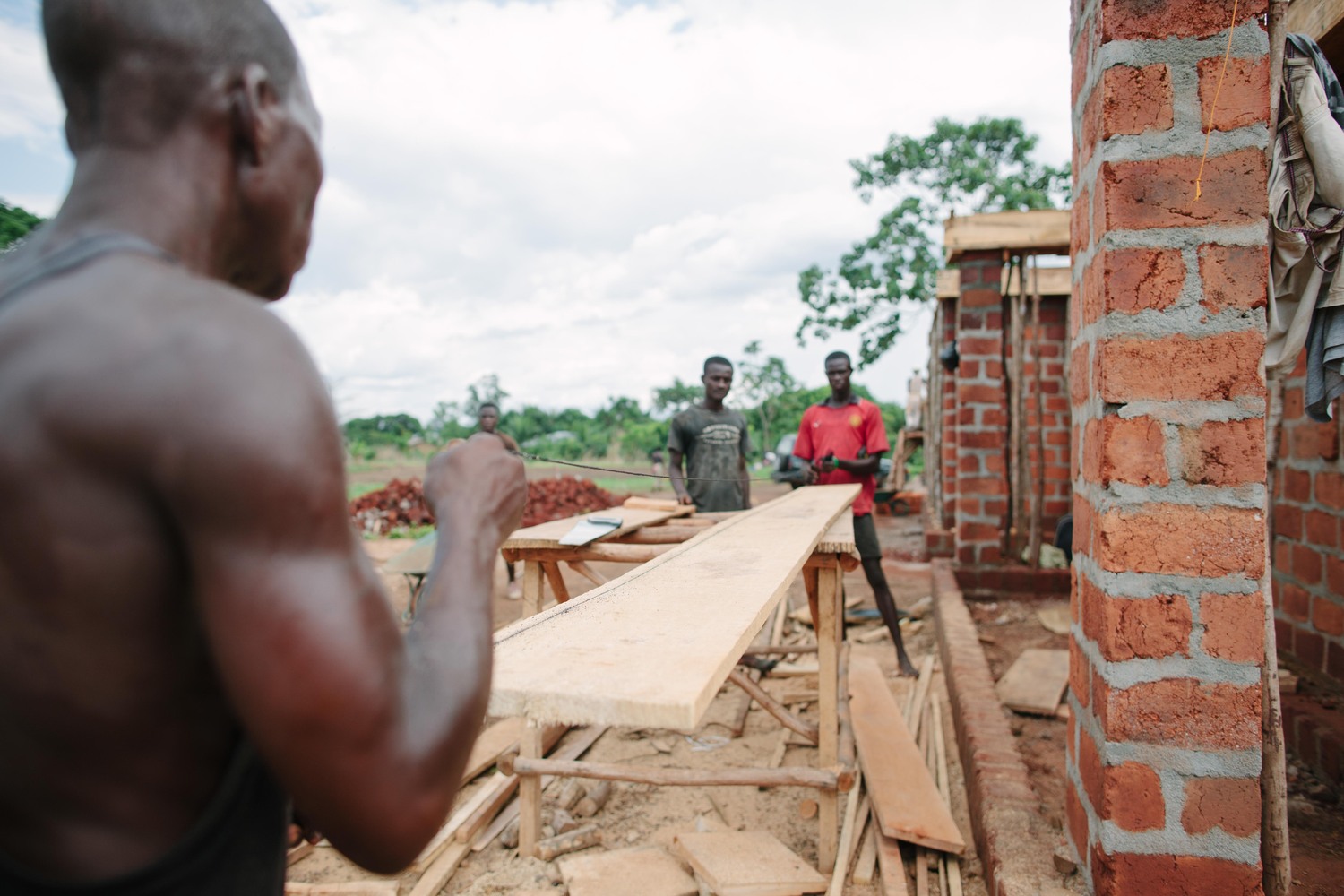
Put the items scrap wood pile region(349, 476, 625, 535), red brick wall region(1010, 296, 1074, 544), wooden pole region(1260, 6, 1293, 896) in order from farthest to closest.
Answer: scrap wood pile region(349, 476, 625, 535) < red brick wall region(1010, 296, 1074, 544) < wooden pole region(1260, 6, 1293, 896)

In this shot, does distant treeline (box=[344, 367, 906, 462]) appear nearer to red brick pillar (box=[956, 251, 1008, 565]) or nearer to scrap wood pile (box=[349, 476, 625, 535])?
scrap wood pile (box=[349, 476, 625, 535])

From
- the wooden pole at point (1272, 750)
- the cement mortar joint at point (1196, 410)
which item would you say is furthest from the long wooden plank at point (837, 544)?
the wooden pole at point (1272, 750)

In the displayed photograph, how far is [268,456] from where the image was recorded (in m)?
0.67

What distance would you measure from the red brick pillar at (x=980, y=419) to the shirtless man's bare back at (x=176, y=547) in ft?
20.4

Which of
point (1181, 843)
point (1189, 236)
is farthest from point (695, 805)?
point (1189, 236)

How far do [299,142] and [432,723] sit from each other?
629 millimetres

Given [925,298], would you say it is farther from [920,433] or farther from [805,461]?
[805,461]

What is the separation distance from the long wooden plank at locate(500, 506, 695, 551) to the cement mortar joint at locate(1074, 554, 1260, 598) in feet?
6.18

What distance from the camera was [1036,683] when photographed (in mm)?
4332

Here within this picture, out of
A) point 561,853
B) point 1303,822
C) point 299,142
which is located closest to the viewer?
point 299,142

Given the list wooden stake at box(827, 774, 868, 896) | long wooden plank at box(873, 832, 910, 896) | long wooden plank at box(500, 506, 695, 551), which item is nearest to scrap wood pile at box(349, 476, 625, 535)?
long wooden plank at box(500, 506, 695, 551)

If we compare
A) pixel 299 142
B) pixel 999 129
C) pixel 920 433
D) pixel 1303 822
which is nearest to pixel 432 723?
pixel 299 142

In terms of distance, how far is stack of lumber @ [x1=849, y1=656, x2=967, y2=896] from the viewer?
9.48 feet

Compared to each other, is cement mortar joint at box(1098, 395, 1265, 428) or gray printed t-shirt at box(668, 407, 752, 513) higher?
cement mortar joint at box(1098, 395, 1265, 428)
